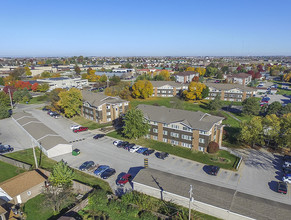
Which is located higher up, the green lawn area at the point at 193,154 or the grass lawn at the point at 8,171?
the green lawn area at the point at 193,154

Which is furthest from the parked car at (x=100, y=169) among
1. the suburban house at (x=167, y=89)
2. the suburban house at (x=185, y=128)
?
the suburban house at (x=167, y=89)

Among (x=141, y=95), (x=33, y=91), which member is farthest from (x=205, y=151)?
(x=33, y=91)

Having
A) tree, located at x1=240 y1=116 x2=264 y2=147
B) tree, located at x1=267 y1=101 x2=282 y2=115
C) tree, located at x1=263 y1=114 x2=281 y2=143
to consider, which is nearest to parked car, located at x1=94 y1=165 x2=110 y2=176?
tree, located at x1=240 y1=116 x2=264 y2=147

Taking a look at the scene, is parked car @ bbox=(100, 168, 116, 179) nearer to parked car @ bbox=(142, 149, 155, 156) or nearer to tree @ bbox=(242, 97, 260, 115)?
parked car @ bbox=(142, 149, 155, 156)

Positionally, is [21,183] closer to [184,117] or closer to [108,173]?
[108,173]

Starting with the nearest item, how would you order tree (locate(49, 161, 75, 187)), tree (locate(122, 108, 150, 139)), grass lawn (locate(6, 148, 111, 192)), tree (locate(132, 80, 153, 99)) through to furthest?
tree (locate(49, 161, 75, 187)), grass lawn (locate(6, 148, 111, 192)), tree (locate(122, 108, 150, 139)), tree (locate(132, 80, 153, 99))

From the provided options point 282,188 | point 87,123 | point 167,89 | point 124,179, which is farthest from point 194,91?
point 124,179

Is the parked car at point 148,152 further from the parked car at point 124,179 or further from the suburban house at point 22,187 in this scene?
the suburban house at point 22,187
